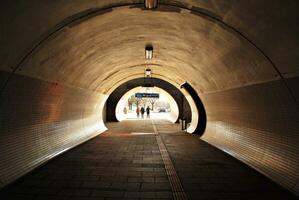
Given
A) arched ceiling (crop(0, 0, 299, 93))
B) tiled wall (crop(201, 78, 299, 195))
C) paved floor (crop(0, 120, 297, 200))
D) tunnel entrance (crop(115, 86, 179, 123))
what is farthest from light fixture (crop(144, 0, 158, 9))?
tunnel entrance (crop(115, 86, 179, 123))

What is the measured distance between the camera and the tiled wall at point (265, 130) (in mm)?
4777

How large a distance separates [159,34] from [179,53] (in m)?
2.00

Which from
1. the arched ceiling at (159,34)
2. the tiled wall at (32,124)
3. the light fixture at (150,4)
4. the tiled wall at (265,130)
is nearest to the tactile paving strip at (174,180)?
the tiled wall at (265,130)

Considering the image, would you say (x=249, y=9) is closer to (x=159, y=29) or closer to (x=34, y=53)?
(x=159, y=29)

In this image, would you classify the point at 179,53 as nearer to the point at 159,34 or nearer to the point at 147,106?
the point at 159,34

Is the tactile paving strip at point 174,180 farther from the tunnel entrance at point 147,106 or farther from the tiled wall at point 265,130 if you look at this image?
the tunnel entrance at point 147,106

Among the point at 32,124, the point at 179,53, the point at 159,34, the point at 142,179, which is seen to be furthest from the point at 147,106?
the point at 142,179

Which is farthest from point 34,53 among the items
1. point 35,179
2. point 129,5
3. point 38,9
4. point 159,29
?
point 159,29

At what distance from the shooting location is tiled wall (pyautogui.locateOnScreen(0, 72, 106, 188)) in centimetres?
493

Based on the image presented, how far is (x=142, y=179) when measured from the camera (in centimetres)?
520

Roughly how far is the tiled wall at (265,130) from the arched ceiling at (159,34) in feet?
1.48

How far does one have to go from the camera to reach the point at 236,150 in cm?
752

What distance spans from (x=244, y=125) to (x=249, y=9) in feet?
14.4

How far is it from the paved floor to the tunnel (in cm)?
4
